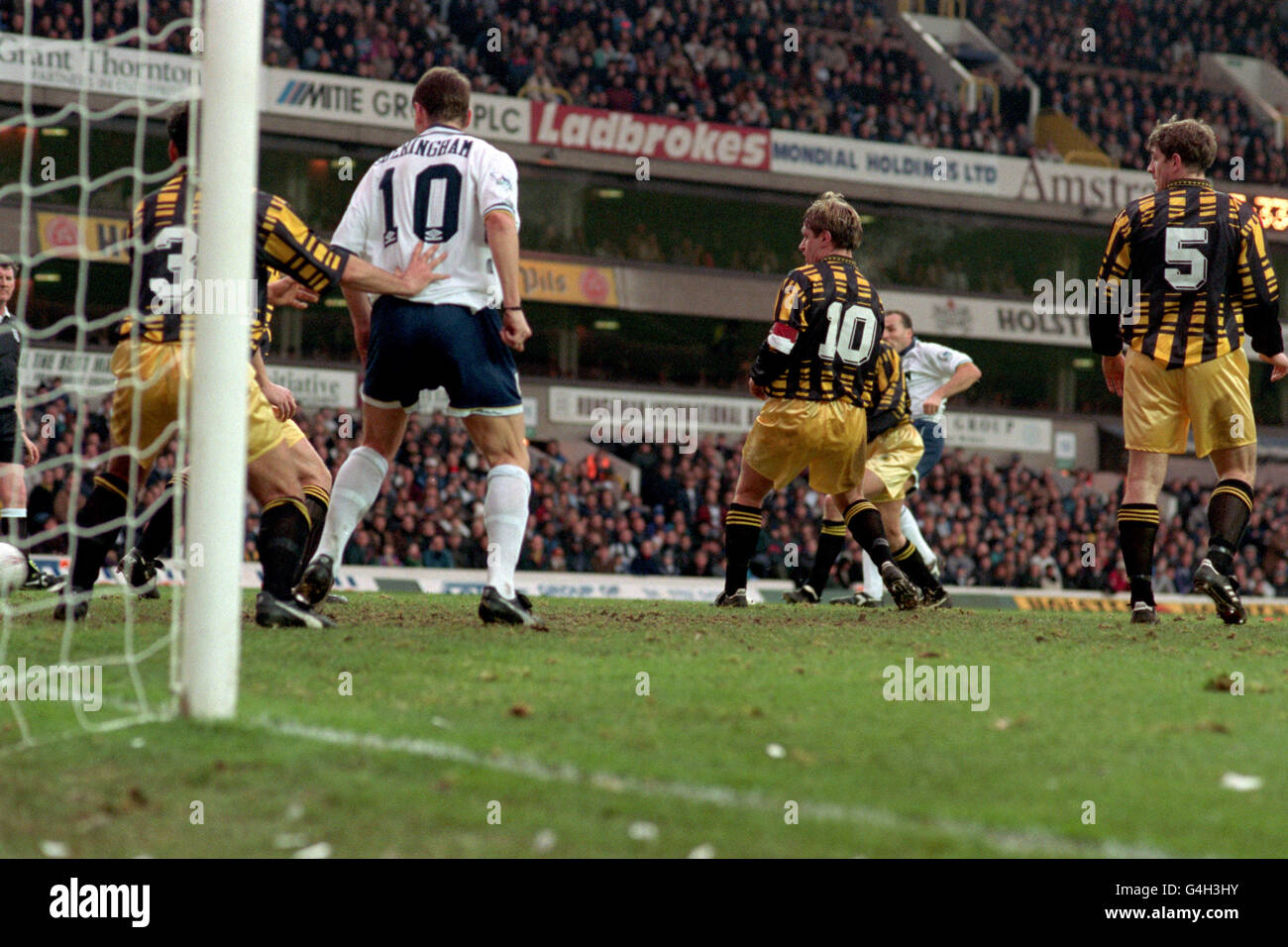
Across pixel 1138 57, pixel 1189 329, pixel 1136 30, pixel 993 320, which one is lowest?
pixel 1189 329

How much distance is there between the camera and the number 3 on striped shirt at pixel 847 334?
8461mm

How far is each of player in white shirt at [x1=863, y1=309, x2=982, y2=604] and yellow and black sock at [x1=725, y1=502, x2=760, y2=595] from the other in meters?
2.24

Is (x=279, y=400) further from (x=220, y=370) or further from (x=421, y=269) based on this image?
(x=220, y=370)

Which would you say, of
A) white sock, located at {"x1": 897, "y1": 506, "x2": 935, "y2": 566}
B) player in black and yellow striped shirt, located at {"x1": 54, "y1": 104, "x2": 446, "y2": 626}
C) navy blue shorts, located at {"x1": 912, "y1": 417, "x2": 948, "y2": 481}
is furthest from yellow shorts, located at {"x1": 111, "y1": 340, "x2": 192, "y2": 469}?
navy blue shorts, located at {"x1": 912, "y1": 417, "x2": 948, "y2": 481}

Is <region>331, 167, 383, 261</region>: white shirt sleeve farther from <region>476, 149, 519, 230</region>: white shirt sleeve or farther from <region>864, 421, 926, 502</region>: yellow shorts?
<region>864, 421, 926, 502</region>: yellow shorts

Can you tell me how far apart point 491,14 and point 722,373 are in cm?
896

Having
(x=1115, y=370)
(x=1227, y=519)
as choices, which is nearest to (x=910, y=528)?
(x=1115, y=370)

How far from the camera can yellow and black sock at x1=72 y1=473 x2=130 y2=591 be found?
6.15 m

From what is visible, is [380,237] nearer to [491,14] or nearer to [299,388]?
[299,388]

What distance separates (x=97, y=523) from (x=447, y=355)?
5.49 ft

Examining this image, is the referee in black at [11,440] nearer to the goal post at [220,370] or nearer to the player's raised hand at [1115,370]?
the goal post at [220,370]

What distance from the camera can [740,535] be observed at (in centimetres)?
876

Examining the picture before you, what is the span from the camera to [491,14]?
30.0m
